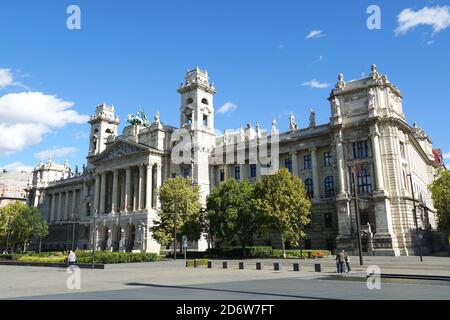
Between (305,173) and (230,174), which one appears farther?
(230,174)

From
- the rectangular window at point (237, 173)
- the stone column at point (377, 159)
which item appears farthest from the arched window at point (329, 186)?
the rectangular window at point (237, 173)

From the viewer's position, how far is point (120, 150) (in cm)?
8238

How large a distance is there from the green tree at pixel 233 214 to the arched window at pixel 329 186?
1475cm

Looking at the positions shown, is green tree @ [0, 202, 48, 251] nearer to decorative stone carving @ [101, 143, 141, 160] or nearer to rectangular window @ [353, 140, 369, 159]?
decorative stone carving @ [101, 143, 141, 160]

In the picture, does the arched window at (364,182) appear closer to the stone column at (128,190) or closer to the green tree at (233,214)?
the green tree at (233,214)

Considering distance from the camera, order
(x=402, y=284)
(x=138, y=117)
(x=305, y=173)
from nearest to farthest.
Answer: (x=402, y=284), (x=305, y=173), (x=138, y=117)

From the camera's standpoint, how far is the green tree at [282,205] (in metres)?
49.7

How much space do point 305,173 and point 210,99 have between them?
25883 mm

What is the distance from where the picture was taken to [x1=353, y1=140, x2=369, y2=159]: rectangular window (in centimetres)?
5799

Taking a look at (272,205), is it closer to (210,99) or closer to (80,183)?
(210,99)

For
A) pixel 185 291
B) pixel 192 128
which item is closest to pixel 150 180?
pixel 192 128

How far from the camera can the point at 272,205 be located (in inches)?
1976

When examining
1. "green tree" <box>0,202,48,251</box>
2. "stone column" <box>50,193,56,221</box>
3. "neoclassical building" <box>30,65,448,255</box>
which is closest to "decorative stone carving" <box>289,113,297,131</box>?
"neoclassical building" <box>30,65,448,255</box>

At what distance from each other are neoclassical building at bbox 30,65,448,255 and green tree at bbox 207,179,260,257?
43.0 ft
